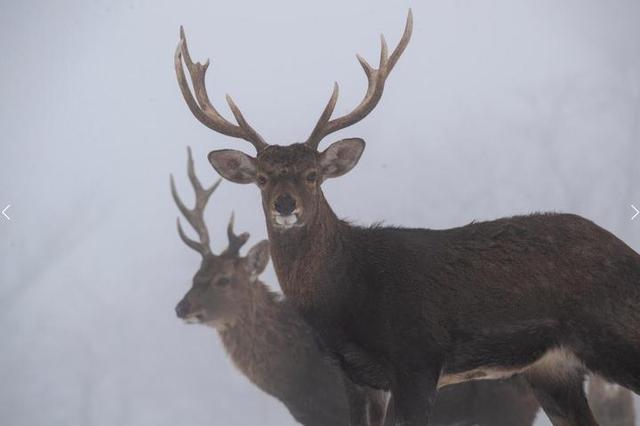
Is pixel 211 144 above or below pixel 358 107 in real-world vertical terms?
below

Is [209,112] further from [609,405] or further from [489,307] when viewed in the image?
[609,405]

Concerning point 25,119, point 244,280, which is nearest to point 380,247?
point 244,280

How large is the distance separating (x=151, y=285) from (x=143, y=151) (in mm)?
1132

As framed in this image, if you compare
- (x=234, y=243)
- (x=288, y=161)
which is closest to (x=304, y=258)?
(x=288, y=161)

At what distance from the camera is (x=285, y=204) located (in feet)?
12.5

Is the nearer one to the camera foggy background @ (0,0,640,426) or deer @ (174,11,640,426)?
deer @ (174,11,640,426)

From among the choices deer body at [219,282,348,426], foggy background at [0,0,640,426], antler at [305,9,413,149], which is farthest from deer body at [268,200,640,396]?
foggy background at [0,0,640,426]

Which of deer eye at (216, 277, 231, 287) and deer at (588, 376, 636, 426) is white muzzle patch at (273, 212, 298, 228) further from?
deer at (588, 376, 636, 426)

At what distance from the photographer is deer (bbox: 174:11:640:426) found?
148 inches

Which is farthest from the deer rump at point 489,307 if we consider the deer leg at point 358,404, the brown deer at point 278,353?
the brown deer at point 278,353

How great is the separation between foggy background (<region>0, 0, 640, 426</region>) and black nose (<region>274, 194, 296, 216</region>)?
369 cm

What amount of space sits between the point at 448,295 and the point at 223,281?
2343mm

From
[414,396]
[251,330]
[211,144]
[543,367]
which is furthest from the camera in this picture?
[211,144]

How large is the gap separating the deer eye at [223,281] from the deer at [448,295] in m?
1.83
